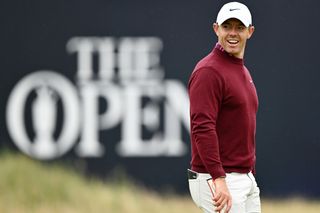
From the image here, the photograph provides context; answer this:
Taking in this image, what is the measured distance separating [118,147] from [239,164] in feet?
9.93

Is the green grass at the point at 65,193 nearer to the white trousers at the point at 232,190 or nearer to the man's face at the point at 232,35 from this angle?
the white trousers at the point at 232,190

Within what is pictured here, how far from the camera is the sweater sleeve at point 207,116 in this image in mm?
4844

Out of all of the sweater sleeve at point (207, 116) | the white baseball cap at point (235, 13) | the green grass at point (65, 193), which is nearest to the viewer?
the sweater sleeve at point (207, 116)

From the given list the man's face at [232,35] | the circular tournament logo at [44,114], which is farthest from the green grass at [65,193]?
the man's face at [232,35]

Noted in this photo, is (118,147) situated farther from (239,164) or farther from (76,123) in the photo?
(239,164)

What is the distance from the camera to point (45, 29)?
8.03 meters

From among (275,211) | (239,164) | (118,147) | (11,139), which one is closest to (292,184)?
(275,211)

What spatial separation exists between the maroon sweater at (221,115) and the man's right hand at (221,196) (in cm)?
3

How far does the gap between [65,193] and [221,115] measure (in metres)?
3.23

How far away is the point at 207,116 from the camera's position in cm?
485

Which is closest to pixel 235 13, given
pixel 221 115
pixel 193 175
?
pixel 221 115

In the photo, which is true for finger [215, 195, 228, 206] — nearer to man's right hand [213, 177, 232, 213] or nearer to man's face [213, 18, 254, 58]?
man's right hand [213, 177, 232, 213]

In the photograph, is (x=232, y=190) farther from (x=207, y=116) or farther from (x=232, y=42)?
(x=232, y=42)

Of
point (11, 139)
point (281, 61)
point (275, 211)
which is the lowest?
point (275, 211)
